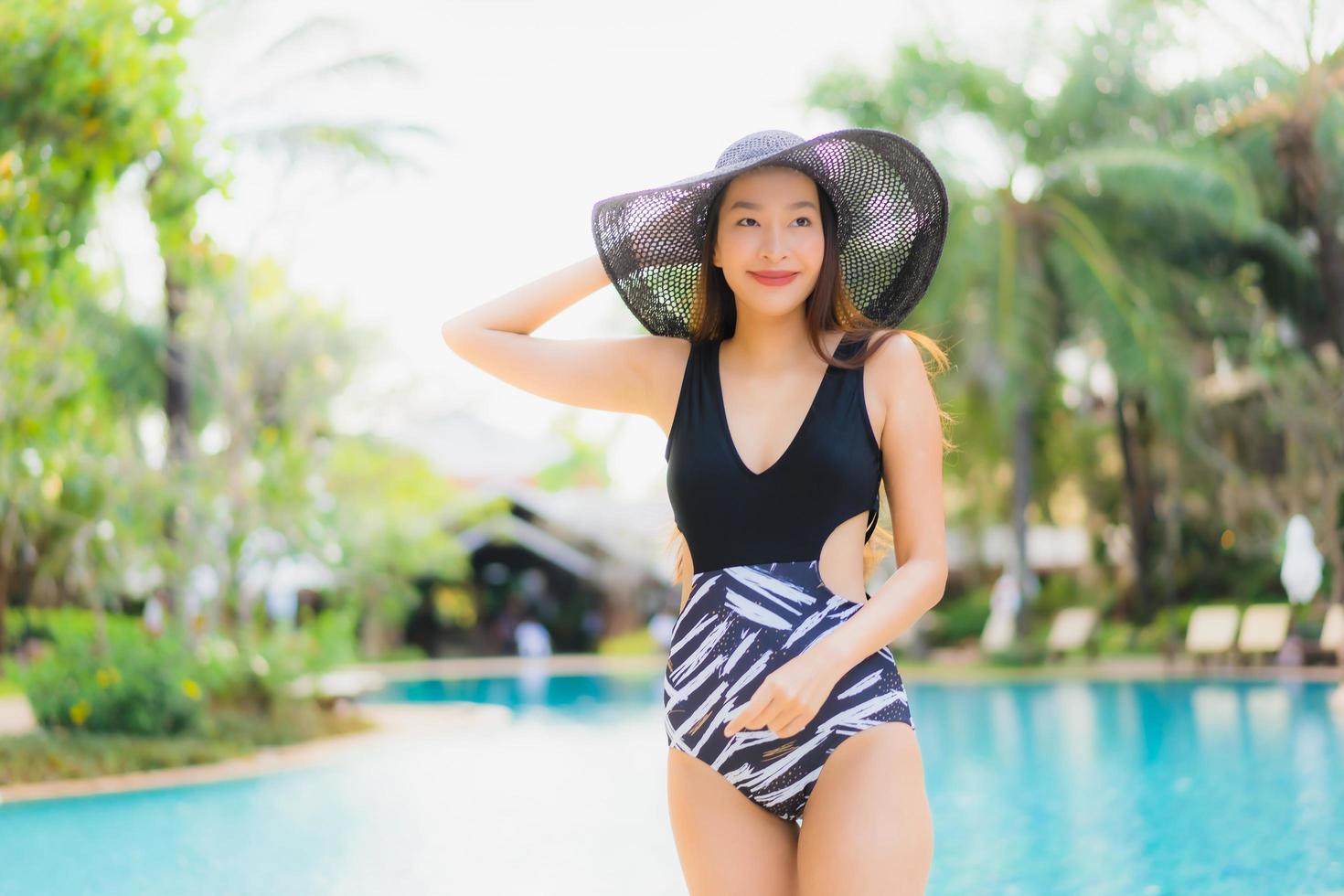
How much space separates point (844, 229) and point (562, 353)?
0.49m

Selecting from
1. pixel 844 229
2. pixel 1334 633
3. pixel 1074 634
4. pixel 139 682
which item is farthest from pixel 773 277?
pixel 1074 634

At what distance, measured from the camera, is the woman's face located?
6.82 feet

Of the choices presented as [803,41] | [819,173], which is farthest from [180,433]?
[819,173]

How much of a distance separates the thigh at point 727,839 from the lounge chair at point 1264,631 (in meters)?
18.5

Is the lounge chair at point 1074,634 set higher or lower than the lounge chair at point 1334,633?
lower

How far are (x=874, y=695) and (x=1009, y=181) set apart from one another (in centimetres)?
1989

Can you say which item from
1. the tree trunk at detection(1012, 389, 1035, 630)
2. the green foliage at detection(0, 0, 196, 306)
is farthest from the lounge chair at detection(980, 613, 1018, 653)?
the green foliage at detection(0, 0, 196, 306)

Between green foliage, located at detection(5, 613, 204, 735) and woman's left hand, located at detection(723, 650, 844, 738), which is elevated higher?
woman's left hand, located at detection(723, 650, 844, 738)

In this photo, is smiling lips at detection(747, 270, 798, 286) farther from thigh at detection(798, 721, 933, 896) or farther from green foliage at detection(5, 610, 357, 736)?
green foliage at detection(5, 610, 357, 736)

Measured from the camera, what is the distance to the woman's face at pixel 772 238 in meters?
2.08

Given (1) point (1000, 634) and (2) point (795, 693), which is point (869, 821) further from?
(1) point (1000, 634)

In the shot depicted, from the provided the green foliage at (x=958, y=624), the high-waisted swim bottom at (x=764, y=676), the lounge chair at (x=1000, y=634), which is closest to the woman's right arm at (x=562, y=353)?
the high-waisted swim bottom at (x=764, y=676)

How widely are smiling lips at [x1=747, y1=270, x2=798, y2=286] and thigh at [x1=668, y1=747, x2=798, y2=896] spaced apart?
713 millimetres

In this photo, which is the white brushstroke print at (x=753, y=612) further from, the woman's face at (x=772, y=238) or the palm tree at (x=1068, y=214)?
the palm tree at (x=1068, y=214)
